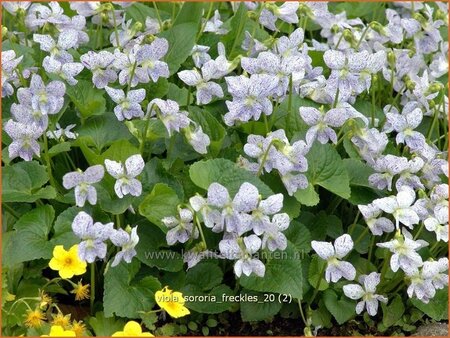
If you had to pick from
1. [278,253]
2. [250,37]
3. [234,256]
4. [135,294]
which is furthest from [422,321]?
[250,37]

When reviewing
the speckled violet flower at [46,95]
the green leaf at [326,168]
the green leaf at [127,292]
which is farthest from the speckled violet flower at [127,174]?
the green leaf at [326,168]

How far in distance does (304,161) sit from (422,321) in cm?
67

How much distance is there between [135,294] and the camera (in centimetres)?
244

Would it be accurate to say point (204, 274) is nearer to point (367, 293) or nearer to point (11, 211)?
point (367, 293)

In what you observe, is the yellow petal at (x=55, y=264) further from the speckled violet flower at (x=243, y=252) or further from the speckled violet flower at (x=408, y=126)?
the speckled violet flower at (x=408, y=126)

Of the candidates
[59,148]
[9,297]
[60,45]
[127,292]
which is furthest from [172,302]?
[60,45]

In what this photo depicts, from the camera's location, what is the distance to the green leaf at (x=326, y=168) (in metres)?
2.58

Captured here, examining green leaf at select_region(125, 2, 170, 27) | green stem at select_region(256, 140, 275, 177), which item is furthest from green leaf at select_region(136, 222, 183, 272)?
green leaf at select_region(125, 2, 170, 27)

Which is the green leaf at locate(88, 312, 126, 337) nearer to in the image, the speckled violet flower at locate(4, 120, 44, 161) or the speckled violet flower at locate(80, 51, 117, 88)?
the speckled violet flower at locate(4, 120, 44, 161)

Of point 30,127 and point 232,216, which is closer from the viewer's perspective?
point 232,216

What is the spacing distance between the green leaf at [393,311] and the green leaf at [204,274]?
516 mm

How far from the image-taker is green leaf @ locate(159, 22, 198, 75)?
2.89 meters

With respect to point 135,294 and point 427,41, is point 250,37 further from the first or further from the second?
point 135,294

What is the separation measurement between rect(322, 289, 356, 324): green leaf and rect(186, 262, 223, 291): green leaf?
320mm
